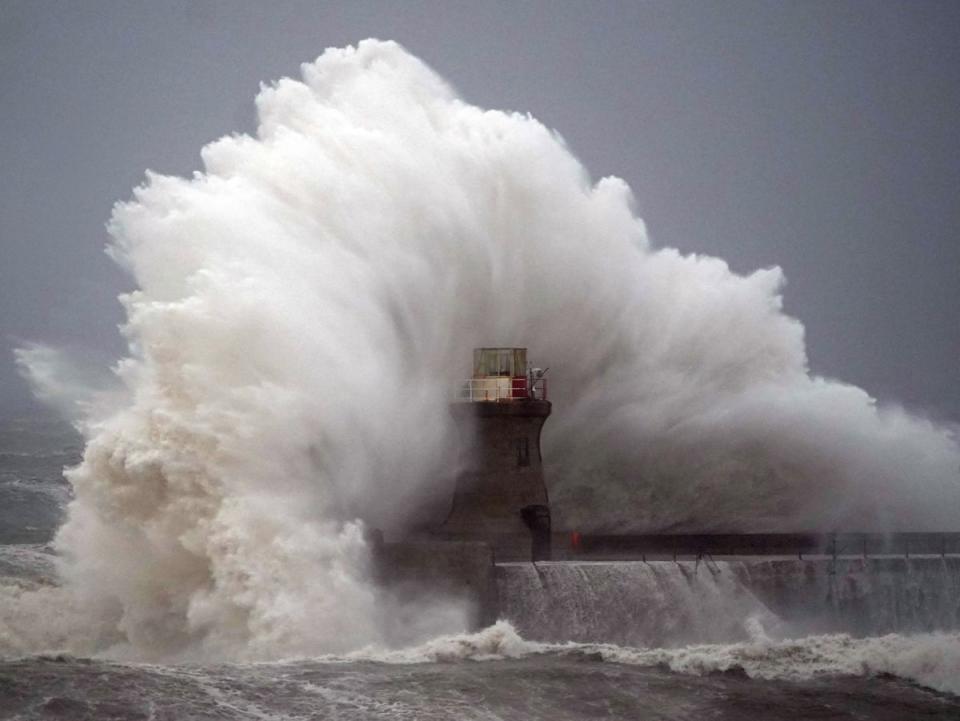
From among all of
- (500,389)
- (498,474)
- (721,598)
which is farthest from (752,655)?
(500,389)

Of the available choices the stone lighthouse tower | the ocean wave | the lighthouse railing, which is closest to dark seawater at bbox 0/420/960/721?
the ocean wave

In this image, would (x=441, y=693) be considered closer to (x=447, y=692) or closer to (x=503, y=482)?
(x=447, y=692)

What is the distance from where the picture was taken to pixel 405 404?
76.7 ft

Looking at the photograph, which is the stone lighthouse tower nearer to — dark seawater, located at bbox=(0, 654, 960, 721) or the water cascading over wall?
the water cascading over wall

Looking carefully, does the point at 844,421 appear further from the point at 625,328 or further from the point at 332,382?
the point at 332,382

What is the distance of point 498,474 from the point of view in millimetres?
22578

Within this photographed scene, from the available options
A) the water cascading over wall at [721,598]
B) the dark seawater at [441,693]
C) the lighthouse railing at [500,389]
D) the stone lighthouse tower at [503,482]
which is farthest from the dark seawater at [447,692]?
the lighthouse railing at [500,389]

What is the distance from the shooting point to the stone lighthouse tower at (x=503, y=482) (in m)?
22.2

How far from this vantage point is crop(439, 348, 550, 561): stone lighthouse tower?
22234 millimetres

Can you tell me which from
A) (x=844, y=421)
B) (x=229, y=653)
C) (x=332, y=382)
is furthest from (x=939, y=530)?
(x=229, y=653)

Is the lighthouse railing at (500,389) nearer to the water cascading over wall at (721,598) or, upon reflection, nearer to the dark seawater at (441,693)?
the water cascading over wall at (721,598)

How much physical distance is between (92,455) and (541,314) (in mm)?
9751

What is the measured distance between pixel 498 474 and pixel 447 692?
6.35 meters

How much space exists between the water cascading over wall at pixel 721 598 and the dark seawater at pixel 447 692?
3.84 ft
